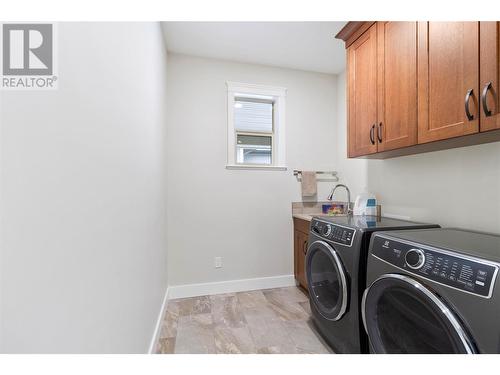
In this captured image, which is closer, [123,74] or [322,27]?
[123,74]

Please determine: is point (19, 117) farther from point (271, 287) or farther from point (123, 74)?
point (271, 287)

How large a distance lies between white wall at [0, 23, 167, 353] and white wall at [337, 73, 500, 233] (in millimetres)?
1985

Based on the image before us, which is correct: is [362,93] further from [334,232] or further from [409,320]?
[409,320]

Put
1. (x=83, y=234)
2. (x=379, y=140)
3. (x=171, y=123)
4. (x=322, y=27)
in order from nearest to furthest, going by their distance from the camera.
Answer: (x=83, y=234), (x=379, y=140), (x=322, y=27), (x=171, y=123)

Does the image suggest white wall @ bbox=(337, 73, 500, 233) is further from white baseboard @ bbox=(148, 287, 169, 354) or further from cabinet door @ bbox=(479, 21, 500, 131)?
white baseboard @ bbox=(148, 287, 169, 354)

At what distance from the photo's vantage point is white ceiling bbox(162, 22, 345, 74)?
2.00 meters

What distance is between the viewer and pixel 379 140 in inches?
65.5

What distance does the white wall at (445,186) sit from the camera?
4.30 feet

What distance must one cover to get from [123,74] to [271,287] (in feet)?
8.16

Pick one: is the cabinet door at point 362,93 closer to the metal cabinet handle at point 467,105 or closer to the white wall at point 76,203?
the metal cabinet handle at point 467,105

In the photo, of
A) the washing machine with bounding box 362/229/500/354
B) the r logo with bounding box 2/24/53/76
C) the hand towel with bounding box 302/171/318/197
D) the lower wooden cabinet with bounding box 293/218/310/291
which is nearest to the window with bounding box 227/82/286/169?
the hand towel with bounding box 302/171/318/197

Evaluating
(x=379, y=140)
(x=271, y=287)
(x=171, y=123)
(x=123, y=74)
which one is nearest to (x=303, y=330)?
(x=271, y=287)

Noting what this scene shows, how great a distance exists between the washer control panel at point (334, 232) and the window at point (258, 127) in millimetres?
1092

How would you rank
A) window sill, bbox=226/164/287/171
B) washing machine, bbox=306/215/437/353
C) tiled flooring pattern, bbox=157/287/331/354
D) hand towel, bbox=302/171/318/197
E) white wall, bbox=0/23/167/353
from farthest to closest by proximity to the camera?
hand towel, bbox=302/171/318/197 → window sill, bbox=226/164/287/171 → tiled flooring pattern, bbox=157/287/331/354 → washing machine, bbox=306/215/437/353 → white wall, bbox=0/23/167/353
